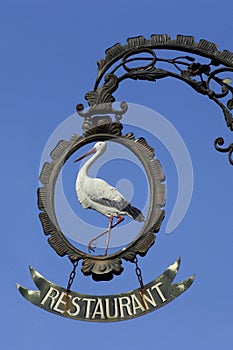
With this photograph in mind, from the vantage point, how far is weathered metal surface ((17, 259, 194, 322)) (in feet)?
31.0

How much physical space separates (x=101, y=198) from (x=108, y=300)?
1.00 m

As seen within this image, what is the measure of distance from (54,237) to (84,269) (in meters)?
0.37

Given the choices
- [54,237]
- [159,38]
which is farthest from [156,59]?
[54,237]

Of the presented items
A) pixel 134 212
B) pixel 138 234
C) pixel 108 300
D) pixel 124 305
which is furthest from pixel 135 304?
pixel 134 212

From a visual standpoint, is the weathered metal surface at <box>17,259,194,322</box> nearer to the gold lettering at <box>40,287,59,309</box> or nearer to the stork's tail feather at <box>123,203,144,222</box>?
the gold lettering at <box>40,287,59,309</box>

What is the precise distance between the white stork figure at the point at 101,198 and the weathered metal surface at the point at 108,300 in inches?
20.0

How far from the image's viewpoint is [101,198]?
33.1 feet

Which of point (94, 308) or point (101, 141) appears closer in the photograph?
point (94, 308)

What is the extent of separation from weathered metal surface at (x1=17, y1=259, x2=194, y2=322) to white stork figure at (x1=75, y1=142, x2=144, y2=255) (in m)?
0.51

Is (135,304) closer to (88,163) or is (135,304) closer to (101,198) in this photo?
(101,198)

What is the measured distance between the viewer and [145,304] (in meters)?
9.49

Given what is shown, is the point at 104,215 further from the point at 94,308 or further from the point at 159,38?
the point at 159,38

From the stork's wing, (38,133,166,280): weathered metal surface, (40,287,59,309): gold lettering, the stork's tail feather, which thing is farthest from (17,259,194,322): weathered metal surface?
the stork's wing

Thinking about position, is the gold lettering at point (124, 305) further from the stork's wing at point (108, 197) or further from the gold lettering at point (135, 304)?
the stork's wing at point (108, 197)
